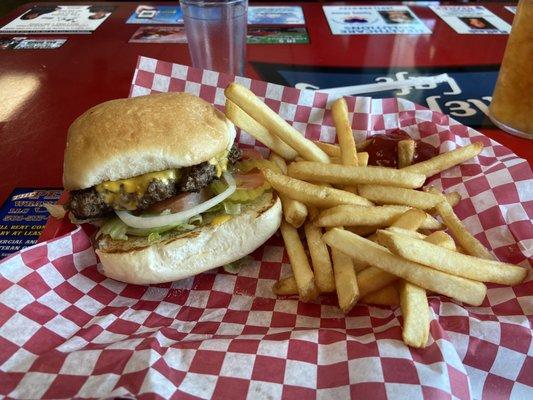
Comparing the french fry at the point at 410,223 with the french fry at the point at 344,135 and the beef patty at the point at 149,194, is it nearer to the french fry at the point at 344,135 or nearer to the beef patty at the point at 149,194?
the french fry at the point at 344,135

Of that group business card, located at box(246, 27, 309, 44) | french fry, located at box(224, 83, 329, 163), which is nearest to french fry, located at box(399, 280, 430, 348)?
french fry, located at box(224, 83, 329, 163)

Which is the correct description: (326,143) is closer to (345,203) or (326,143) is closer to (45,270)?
(345,203)

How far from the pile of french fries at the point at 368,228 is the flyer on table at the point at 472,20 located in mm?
2304

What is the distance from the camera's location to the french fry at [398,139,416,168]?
6.63ft

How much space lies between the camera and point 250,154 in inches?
82.9

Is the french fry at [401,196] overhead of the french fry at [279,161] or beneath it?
overhead

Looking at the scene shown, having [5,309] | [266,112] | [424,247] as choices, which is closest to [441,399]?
[424,247]

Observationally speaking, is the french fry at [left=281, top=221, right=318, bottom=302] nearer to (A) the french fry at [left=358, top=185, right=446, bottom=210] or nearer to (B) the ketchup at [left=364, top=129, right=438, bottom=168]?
(A) the french fry at [left=358, top=185, right=446, bottom=210]

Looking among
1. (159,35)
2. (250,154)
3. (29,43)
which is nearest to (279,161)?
(250,154)

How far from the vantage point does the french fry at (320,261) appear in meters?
1.62

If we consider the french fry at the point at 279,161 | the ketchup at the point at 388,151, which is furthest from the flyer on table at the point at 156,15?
the ketchup at the point at 388,151

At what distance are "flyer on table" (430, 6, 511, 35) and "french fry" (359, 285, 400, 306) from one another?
2.98 m

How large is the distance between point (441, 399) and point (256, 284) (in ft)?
2.72

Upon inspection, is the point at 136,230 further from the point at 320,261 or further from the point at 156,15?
the point at 156,15
